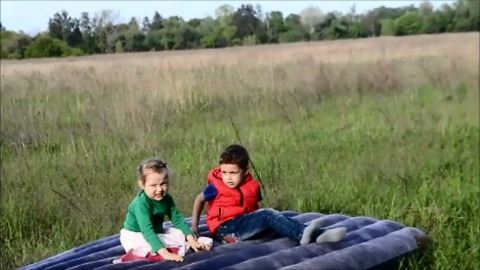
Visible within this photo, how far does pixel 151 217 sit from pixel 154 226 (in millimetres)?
52

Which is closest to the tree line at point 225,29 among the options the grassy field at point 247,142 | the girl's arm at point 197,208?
the grassy field at point 247,142

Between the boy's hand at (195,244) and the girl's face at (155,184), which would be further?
the boy's hand at (195,244)

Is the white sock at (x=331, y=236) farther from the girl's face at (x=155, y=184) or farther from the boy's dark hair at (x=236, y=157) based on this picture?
the girl's face at (x=155, y=184)

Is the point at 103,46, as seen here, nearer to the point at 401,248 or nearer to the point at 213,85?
the point at 213,85

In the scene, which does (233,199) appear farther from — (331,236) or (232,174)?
(331,236)

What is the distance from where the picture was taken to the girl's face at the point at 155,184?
398 cm

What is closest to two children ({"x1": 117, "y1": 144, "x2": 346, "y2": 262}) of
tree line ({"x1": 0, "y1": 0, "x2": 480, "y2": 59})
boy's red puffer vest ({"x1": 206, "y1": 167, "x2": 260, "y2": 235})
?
boy's red puffer vest ({"x1": 206, "y1": 167, "x2": 260, "y2": 235})

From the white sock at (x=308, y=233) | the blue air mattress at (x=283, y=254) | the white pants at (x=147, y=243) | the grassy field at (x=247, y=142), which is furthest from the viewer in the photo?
the grassy field at (x=247, y=142)

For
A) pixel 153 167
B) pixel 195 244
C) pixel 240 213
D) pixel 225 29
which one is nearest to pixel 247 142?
pixel 240 213

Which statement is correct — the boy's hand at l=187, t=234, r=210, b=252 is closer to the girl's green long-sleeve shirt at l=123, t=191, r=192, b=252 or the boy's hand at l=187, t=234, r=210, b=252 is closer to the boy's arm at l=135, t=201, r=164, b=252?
the girl's green long-sleeve shirt at l=123, t=191, r=192, b=252

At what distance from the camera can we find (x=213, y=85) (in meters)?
11.4

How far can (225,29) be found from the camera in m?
26.6

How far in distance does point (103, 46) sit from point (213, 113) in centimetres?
265

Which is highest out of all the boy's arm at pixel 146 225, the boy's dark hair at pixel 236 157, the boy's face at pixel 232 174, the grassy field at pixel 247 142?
the boy's dark hair at pixel 236 157
